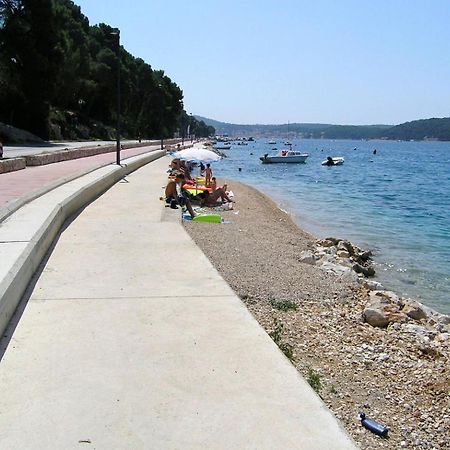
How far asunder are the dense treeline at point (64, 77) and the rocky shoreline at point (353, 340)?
17.3 metres

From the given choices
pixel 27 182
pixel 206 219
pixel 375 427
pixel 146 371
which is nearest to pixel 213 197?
pixel 206 219

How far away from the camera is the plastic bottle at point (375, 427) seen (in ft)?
13.9

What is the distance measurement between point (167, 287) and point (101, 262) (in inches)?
59.7

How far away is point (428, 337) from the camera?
7.11m

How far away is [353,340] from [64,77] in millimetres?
60508

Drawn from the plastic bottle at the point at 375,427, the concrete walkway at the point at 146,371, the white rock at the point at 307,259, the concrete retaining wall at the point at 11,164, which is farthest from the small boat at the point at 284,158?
the plastic bottle at the point at 375,427

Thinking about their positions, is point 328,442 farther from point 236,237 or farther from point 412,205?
point 412,205

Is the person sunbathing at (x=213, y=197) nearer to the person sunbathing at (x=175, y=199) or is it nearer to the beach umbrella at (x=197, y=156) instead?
the beach umbrella at (x=197, y=156)

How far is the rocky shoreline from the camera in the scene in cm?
467

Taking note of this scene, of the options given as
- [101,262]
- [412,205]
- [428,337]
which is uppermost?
[101,262]

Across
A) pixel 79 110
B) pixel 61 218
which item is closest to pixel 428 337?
pixel 61 218

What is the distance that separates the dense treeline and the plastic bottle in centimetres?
2124

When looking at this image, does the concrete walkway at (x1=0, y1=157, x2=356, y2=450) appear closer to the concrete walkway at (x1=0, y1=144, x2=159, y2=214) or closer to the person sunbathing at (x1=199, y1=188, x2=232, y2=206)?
the concrete walkway at (x1=0, y1=144, x2=159, y2=214)

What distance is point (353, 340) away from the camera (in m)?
6.34
